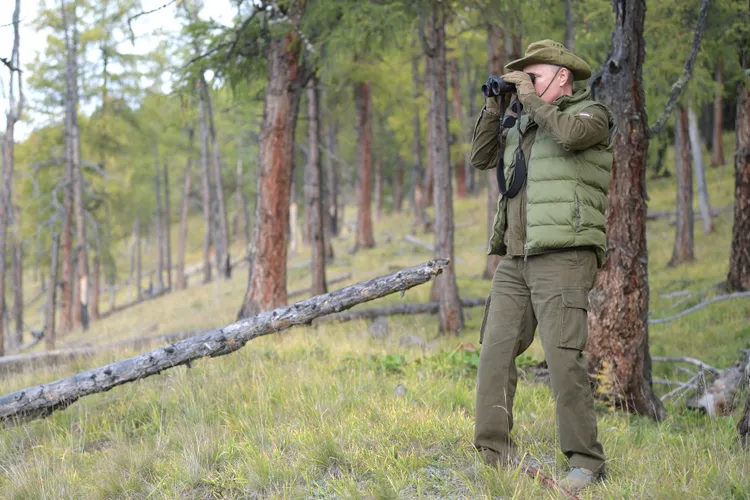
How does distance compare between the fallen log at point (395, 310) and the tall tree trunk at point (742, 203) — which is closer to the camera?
the tall tree trunk at point (742, 203)

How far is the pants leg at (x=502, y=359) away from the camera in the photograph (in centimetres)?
351

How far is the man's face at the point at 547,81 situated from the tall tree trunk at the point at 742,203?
8.27 meters

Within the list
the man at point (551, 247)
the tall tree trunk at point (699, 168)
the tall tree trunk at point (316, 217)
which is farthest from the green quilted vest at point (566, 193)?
the tall tree trunk at point (699, 168)

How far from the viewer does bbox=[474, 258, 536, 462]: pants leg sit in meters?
3.51

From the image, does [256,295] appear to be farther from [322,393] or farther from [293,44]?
[322,393]

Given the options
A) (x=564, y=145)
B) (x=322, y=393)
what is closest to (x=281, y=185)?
(x=322, y=393)

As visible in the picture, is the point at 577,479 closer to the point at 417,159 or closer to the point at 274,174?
the point at 274,174

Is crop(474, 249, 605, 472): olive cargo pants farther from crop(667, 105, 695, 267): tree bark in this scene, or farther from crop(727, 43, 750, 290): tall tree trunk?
crop(667, 105, 695, 267): tree bark

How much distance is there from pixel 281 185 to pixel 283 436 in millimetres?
6936

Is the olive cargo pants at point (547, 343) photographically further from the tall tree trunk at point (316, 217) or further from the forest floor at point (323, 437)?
the tall tree trunk at point (316, 217)

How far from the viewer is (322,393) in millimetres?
4871

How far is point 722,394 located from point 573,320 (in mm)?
3375

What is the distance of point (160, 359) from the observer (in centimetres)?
488

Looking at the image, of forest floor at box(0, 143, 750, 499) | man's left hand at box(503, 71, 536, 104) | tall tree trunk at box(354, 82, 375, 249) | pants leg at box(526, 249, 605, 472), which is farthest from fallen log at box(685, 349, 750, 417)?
tall tree trunk at box(354, 82, 375, 249)
